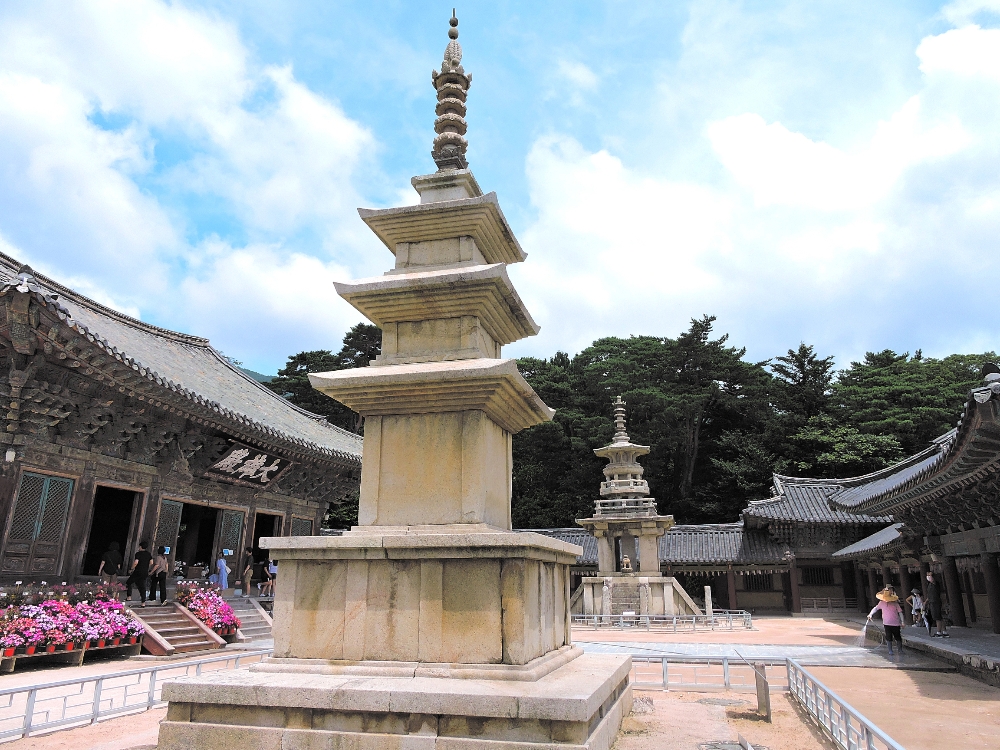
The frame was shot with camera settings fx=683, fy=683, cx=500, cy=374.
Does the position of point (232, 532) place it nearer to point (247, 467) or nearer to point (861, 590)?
point (247, 467)

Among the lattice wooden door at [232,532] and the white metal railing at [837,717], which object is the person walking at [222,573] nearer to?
the lattice wooden door at [232,532]

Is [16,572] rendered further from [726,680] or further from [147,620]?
[726,680]

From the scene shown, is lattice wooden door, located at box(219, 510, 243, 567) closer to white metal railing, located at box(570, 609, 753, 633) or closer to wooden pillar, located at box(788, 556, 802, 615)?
white metal railing, located at box(570, 609, 753, 633)

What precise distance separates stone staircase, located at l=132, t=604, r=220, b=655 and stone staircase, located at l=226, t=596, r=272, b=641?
2.09m

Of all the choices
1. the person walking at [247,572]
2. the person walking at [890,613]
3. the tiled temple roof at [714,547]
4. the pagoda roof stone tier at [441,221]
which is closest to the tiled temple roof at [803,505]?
the tiled temple roof at [714,547]

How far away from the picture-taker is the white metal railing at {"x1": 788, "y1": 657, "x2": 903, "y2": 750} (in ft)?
20.0

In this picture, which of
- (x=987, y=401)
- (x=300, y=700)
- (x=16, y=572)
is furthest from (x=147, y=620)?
(x=987, y=401)

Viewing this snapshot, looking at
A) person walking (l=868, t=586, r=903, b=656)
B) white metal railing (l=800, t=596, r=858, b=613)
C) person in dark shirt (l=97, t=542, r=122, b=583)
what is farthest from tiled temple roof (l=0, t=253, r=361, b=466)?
white metal railing (l=800, t=596, r=858, b=613)

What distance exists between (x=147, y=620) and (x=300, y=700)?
443 inches

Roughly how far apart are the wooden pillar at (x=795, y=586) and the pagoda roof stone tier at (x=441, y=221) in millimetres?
32777

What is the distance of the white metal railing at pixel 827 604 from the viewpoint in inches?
1369

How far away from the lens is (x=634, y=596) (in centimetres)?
2922

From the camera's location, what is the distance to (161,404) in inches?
615

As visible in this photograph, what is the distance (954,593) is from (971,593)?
1.31 feet
